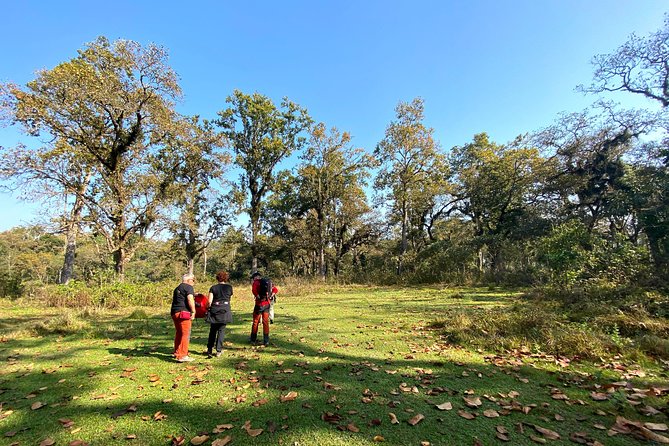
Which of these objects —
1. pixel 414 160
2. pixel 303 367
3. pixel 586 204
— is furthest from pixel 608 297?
pixel 414 160

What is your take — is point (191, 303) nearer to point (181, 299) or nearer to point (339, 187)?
point (181, 299)

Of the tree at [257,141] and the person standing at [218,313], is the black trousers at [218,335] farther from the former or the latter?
the tree at [257,141]

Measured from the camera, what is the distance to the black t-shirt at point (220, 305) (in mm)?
5527

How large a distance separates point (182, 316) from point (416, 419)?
3.96 meters

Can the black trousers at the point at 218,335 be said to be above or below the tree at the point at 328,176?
below

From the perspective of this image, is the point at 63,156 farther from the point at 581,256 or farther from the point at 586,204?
the point at 586,204

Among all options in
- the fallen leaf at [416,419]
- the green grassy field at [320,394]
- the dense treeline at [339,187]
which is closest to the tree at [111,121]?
the dense treeline at [339,187]

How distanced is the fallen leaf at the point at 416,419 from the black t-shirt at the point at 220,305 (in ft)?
11.6

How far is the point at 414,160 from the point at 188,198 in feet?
57.8

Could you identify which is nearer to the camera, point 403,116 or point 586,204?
point 586,204

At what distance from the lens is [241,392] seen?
3.96 meters

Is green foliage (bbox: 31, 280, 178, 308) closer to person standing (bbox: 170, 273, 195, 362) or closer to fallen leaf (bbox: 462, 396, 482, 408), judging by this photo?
person standing (bbox: 170, 273, 195, 362)

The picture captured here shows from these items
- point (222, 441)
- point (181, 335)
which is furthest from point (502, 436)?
point (181, 335)

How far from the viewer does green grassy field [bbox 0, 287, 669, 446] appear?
297 centimetres
